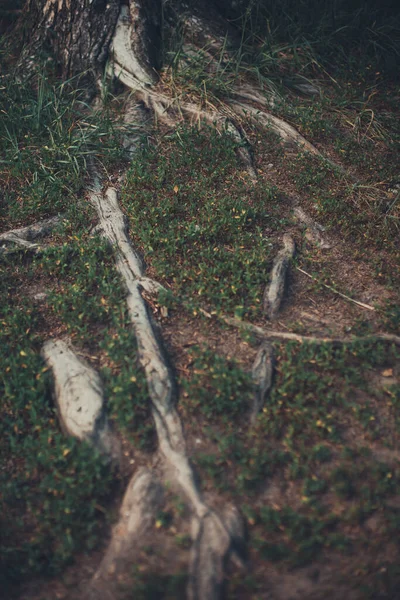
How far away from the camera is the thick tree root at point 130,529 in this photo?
9.39 ft

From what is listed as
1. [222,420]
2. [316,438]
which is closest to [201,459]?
[222,420]

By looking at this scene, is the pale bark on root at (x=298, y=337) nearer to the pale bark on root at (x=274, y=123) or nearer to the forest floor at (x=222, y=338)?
the forest floor at (x=222, y=338)

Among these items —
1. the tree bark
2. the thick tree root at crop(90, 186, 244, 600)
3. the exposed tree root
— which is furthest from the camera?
the tree bark

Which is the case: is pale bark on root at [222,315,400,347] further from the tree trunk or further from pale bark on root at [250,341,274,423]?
the tree trunk

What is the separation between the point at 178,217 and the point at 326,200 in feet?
4.59

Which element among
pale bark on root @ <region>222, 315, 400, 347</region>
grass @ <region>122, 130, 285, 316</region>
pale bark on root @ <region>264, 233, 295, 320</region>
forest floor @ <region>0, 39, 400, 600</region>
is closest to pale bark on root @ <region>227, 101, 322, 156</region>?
Result: forest floor @ <region>0, 39, 400, 600</region>

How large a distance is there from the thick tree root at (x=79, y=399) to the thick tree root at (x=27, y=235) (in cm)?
111

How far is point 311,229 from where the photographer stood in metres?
4.73

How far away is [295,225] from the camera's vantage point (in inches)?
189

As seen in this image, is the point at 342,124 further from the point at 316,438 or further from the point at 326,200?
the point at 316,438

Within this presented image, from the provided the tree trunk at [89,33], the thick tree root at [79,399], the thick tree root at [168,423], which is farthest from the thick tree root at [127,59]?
the thick tree root at [79,399]

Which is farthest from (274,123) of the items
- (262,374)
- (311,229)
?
(262,374)

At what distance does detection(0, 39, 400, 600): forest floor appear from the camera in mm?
2951

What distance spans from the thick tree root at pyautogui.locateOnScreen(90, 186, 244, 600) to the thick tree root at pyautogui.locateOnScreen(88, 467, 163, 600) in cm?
15
